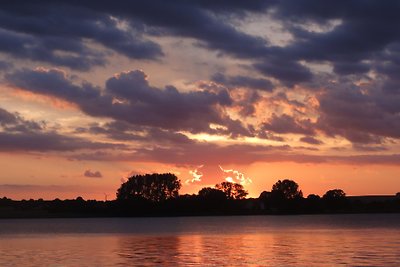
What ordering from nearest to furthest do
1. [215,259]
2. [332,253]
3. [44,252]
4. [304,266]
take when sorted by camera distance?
[304,266], [215,259], [332,253], [44,252]

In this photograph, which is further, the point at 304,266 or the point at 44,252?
the point at 44,252

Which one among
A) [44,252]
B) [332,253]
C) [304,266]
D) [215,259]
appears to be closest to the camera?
[304,266]

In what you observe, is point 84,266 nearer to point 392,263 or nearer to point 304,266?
point 304,266

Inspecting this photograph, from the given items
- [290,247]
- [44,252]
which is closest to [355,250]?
[290,247]

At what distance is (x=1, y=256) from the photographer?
6844cm

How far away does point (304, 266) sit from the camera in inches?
2142

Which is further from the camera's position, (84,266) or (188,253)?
(188,253)

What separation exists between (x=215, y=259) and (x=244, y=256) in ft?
14.0

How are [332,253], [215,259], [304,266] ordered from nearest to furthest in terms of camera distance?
[304,266]
[215,259]
[332,253]

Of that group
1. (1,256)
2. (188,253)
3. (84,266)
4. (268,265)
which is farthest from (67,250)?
(268,265)

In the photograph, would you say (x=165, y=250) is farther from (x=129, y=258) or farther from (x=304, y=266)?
(x=304, y=266)

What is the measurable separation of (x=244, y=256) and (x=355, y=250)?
12226 millimetres

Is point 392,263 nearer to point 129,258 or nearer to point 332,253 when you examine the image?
point 332,253

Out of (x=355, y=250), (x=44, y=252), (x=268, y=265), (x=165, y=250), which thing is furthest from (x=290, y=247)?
(x=44, y=252)
